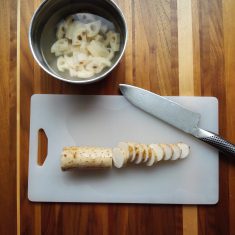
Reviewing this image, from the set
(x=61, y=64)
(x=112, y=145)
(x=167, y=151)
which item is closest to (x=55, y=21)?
(x=61, y=64)

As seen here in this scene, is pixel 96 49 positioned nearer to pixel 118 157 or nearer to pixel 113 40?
pixel 113 40

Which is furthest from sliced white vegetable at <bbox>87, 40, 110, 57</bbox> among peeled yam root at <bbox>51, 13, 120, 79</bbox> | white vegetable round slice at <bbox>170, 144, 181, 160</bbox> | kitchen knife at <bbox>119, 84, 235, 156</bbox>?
white vegetable round slice at <bbox>170, 144, 181, 160</bbox>

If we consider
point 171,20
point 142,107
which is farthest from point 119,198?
point 171,20

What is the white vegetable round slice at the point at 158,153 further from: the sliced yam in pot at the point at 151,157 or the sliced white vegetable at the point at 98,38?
the sliced white vegetable at the point at 98,38

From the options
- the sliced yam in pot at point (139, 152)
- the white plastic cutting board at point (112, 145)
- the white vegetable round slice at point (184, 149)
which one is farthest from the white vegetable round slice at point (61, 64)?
the white vegetable round slice at point (184, 149)

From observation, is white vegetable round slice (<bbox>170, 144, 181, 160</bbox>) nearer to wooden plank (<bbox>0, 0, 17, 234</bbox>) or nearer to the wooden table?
the wooden table
